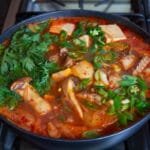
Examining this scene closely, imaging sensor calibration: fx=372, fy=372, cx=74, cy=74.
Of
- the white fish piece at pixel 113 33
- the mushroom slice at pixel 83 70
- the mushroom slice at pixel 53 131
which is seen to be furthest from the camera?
the white fish piece at pixel 113 33

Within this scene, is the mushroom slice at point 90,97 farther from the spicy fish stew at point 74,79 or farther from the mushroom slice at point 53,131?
the mushroom slice at point 53,131

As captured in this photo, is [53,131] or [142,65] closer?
[53,131]

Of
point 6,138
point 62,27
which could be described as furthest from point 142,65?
point 6,138

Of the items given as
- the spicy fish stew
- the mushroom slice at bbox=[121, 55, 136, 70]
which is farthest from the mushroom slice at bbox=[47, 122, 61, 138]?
the mushroom slice at bbox=[121, 55, 136, 70]

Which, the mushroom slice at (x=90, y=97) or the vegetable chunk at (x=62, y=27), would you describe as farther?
the vegetable chunk at (x=62, y=27)

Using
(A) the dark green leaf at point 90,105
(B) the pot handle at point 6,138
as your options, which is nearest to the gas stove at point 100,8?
(B) the pot handle at point 6,138

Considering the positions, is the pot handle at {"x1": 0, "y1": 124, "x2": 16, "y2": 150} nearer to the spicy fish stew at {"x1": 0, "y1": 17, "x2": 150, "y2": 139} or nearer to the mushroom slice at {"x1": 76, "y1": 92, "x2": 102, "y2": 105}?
the spicy fish stew at {"x1": 0, "y1": 17, "x2": 150, "y2": 139}

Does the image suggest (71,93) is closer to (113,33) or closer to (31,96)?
(31,96)

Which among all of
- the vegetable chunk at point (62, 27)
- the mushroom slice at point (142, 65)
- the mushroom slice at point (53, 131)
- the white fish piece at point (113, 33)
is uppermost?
the vegetable chunk at point (62, 27)
